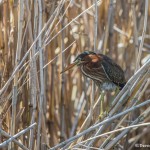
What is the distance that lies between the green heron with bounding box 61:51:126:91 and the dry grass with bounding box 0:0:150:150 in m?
0.14

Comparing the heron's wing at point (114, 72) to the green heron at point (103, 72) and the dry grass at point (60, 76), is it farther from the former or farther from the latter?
the dry grass at point (60, 76)

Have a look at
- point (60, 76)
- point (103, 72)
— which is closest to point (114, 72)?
point (103, 72)

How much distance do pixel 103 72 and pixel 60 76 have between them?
513mm

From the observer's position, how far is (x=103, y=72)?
3758 mm

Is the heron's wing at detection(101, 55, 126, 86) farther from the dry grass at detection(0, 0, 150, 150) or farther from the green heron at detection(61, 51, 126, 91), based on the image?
the dry grass at detection(0, 0, 150, 150)

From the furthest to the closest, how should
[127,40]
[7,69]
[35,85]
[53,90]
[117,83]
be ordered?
[127,40], [53,90], [117,83], [7,69], [35,85]

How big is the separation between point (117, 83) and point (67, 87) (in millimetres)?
629

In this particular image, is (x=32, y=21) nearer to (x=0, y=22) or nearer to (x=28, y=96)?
(x=0, y=22)

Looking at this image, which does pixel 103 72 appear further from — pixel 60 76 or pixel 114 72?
pixel 60 76

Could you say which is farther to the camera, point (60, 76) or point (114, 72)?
point (60, 76)

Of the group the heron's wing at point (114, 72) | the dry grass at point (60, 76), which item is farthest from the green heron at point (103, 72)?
the dry grass at point (60, 76)

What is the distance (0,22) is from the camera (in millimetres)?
3492

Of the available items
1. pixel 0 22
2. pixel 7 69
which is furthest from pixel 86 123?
pixel 0 22

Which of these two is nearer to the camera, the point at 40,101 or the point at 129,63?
the point at 40,101
